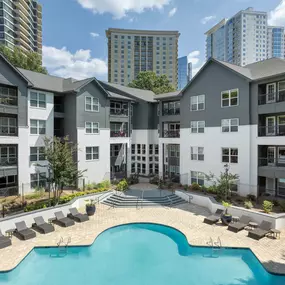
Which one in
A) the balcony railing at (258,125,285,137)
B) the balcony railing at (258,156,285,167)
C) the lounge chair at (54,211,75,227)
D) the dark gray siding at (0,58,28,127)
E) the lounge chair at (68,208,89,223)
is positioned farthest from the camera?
the dark gray siding at (0,58,28,127)

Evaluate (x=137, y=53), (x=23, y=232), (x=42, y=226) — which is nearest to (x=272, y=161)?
(x=42, y=226)

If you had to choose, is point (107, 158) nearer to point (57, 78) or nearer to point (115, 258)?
point (57, 78)

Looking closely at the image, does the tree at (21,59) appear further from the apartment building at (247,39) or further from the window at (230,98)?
the apartment building at (247,39)

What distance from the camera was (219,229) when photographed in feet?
49.6

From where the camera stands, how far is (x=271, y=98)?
19.9m

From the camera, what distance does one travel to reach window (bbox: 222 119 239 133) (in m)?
21.3

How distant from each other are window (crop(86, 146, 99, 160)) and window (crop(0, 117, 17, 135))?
7.84m

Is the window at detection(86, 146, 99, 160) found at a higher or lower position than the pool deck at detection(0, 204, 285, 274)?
higher

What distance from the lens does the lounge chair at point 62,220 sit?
51.7ft

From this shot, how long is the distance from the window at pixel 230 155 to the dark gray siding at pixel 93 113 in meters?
14.5

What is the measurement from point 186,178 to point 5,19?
7176cm

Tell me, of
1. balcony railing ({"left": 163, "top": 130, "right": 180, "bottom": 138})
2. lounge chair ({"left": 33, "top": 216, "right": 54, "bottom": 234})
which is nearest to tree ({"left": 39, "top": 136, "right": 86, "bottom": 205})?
lounge chair ({"left": 33, "top": 216, "right": 54, "bottom": 234})

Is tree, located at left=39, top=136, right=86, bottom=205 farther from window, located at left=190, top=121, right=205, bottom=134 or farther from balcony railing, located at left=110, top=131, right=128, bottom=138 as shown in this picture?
window, located at left=190, top=121, right=205, bottom=134

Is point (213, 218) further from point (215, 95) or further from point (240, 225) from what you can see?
point (215, 95)
